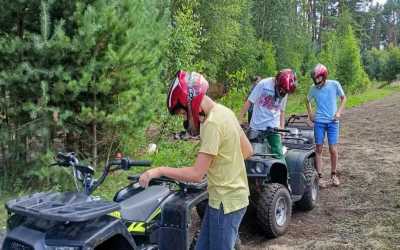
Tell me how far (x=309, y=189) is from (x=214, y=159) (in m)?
3.55

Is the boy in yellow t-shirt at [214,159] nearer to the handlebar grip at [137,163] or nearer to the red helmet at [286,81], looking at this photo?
the handlebar grip at [137,163]

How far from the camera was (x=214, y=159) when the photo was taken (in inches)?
125

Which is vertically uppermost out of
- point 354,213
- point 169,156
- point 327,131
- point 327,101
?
point 327,101

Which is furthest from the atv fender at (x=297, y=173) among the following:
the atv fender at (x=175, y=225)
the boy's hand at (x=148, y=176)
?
the boy's hand at (x=148, y=176)

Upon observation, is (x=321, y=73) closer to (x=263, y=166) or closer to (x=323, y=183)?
(x=323, y=183)

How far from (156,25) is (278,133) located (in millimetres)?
3140

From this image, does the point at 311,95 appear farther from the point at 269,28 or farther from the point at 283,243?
the point at 269,28

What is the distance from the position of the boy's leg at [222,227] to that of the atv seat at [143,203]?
878 mm

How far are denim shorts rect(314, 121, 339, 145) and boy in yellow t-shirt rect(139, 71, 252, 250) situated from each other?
471 cm

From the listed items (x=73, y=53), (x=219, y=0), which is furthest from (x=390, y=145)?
(x=219, y=0)

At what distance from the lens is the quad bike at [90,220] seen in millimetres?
2863

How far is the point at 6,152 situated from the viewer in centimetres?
689

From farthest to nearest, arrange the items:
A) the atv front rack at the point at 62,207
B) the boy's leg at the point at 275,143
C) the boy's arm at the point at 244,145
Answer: the boy's leg at the point at 275,143 < the boy's arm at the point at 244,145 < the atv front rack at the point at 62,207

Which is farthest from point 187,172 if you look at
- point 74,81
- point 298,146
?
point 298,146
